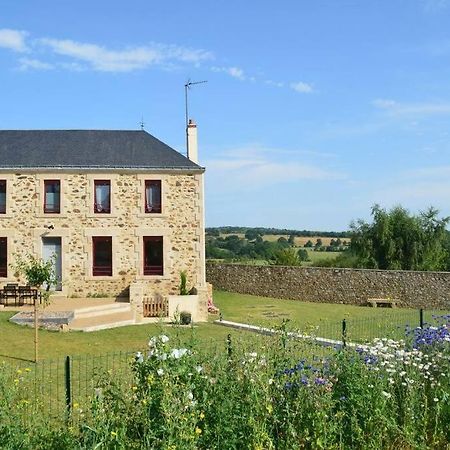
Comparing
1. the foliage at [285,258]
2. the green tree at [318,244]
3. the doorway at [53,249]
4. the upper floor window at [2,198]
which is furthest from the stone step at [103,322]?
the green tree at [318,244]

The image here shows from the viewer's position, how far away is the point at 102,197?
24.0m

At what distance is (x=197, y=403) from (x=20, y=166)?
65.3ft

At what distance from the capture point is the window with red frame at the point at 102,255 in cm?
2381

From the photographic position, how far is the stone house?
23609 millimetres

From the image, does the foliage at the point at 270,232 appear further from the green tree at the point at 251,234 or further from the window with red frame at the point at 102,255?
the window with red frame at the point at 102,255

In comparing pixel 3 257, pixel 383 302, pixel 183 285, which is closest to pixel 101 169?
pixel 3 257

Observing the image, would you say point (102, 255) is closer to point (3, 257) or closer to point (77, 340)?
point (3, 257)

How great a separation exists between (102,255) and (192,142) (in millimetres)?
6363

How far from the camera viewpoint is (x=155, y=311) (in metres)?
21.0

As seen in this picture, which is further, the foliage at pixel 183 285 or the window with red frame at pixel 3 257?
the window with red frame at pixel 3 257

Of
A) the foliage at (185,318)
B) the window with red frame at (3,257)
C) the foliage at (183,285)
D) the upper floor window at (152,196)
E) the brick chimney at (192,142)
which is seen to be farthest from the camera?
the brick chimney at (192,142)

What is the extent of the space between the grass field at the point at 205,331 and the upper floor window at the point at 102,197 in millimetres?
6180

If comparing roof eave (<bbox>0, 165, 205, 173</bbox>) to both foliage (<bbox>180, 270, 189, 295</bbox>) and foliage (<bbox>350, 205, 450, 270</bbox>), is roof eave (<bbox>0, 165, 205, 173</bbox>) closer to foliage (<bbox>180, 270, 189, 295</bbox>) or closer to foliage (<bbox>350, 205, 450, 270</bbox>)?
foliage (<bbox>180, 270, 189, 295</bbox>)

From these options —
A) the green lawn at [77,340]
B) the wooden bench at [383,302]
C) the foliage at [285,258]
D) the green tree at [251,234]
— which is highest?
the green tree at [251,234]
